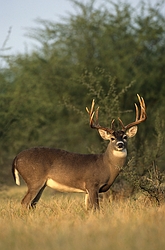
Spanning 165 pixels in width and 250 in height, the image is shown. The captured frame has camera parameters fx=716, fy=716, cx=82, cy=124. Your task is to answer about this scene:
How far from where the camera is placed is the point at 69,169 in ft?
33.9

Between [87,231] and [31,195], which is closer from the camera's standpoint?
[87,231]

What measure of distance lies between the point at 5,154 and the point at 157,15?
5.47 m

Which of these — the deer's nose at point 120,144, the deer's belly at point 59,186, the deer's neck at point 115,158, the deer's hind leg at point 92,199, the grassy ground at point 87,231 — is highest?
the deer's nose at point 120,144

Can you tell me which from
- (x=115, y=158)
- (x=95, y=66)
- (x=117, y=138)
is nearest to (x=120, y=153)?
(x=115, y=158)

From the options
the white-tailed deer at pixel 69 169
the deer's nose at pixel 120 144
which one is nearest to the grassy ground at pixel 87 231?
the white-tailed deer at pixel 69 169

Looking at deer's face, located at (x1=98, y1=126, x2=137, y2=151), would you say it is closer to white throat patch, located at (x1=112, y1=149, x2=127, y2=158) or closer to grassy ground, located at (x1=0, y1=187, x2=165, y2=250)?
white throat patch, located at (x1=112, y1=149, x2=127, y2=158)

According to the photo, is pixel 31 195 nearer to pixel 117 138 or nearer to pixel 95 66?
pixel 117 138

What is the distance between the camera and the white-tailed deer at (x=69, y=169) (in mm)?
10125

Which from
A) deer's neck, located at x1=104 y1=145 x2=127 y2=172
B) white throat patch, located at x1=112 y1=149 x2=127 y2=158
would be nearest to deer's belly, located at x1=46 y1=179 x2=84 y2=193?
deer's neck, located at x1=104 y1=145 x2=127 y2=172

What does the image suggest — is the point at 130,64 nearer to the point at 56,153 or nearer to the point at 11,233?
the point at 56,153

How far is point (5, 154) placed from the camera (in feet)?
55.9

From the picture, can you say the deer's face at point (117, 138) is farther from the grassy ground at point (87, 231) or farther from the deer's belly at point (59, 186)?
the grassy ground at point (87, 231)

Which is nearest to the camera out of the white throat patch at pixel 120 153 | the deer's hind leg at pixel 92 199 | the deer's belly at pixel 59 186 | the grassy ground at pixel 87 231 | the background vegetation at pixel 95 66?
the grassy ground at pixel 87 231

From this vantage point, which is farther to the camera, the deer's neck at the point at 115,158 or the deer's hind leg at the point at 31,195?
the deer's neck at the point at 115,158
